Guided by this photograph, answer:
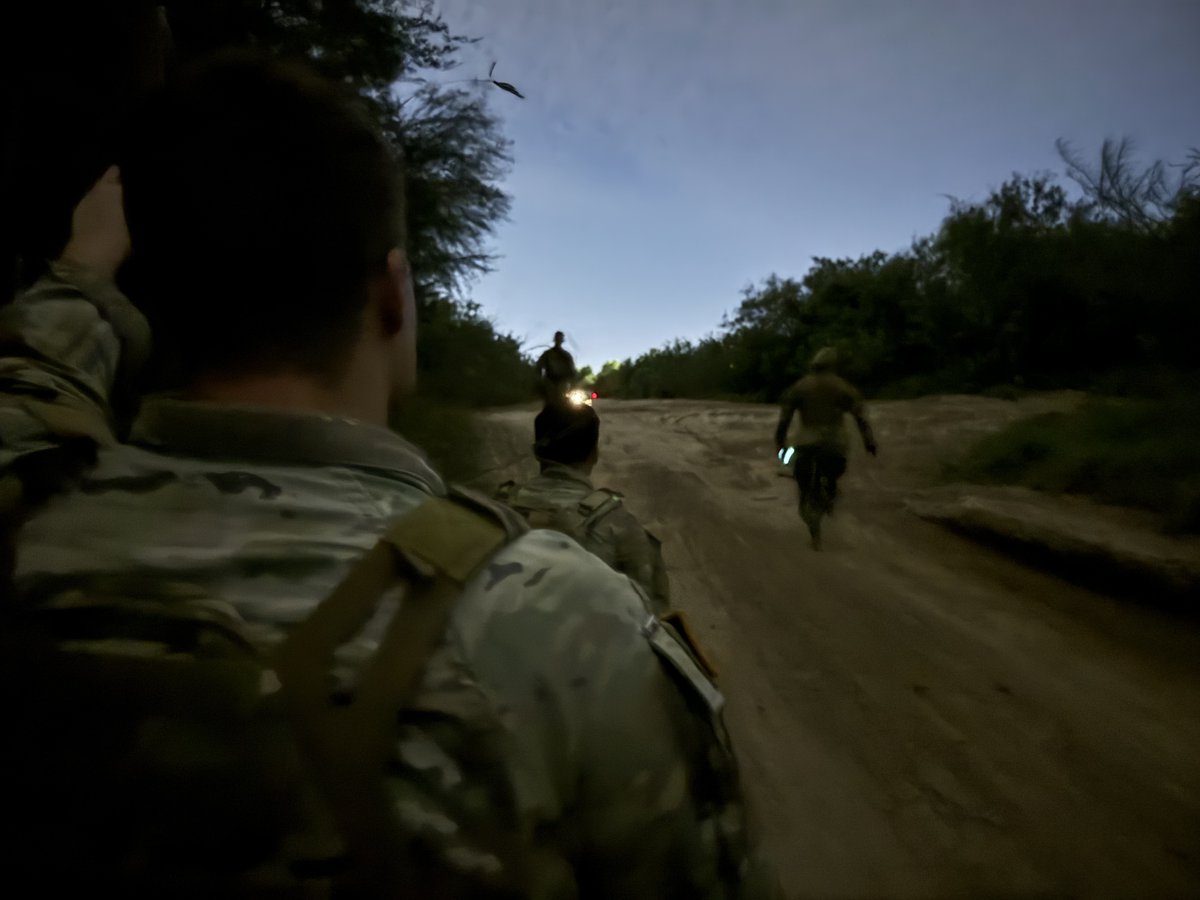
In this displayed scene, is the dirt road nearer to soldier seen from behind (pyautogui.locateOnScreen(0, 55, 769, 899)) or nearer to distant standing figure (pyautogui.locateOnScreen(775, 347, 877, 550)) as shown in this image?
distant standing figure (pyautogui.locateOnScreen(775, 347, 877, 550))

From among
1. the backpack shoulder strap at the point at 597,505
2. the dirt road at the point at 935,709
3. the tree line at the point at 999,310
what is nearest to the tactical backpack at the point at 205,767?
the backpack shoulder strap at the point at 597,505

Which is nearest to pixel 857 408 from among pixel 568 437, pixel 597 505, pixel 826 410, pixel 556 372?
pixel 826 410

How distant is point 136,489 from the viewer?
0.77 m

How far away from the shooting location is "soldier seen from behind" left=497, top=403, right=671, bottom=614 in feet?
9.55

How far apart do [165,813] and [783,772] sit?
143 inches

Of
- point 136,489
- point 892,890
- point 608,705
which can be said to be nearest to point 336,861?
point 608,705

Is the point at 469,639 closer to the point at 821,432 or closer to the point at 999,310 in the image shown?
the point at 821,432

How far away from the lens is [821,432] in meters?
7.74

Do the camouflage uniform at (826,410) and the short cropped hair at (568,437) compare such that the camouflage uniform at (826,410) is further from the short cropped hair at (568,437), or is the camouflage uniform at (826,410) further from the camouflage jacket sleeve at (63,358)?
the camouflage jacket sleeve at (63,358)

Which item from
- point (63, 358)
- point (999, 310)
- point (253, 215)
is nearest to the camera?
point (253, 215)

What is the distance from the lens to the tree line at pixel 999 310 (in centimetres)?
952

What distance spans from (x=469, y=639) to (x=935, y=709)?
14.3ft

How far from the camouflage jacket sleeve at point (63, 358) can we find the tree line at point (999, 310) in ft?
17.8

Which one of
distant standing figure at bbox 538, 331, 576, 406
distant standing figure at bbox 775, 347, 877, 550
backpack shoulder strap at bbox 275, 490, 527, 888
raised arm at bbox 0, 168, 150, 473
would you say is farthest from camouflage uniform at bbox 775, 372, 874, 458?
backpack shoulder strap at bbox 275, 490, 527, 888
